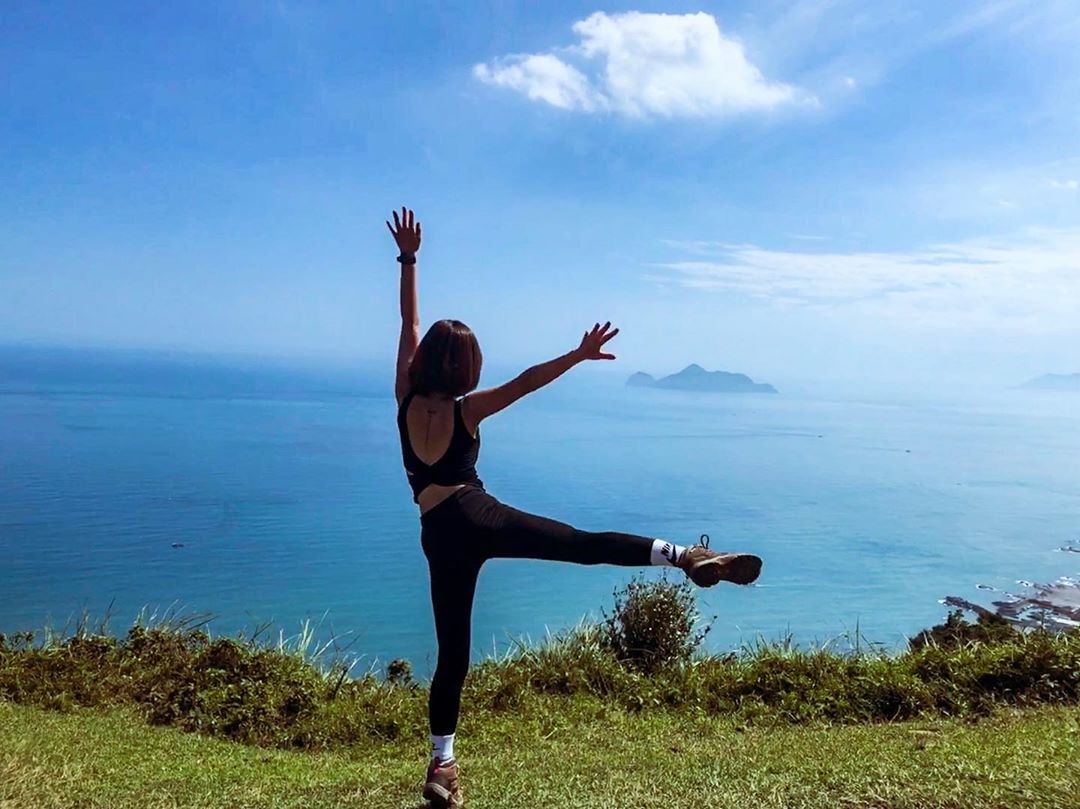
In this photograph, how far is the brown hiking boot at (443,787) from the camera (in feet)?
11.3

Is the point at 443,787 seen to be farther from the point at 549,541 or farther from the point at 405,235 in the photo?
the point at 405,235

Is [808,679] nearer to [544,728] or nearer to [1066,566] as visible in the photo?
[544,728]

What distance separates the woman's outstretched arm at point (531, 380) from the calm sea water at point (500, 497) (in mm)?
4831

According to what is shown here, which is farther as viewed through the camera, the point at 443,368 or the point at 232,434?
the point at 232,434

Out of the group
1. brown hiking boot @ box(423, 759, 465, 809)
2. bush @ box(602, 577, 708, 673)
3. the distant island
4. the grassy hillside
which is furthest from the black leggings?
the distant island

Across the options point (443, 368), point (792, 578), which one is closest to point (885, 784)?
point (443, 368)

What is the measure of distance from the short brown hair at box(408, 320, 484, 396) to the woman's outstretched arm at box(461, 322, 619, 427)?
0.08m

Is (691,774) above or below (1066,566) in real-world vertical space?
above

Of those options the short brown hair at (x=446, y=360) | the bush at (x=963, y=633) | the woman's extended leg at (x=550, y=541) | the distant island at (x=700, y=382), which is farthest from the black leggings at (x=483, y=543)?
the distant island at (x=700, y=382)

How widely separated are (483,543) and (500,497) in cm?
3028

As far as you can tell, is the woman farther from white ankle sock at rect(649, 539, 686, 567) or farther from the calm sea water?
the calm sea water

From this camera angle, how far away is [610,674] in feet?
21.2

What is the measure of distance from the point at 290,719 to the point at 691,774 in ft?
9.62

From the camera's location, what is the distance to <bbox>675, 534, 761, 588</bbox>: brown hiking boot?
348 centimetres
